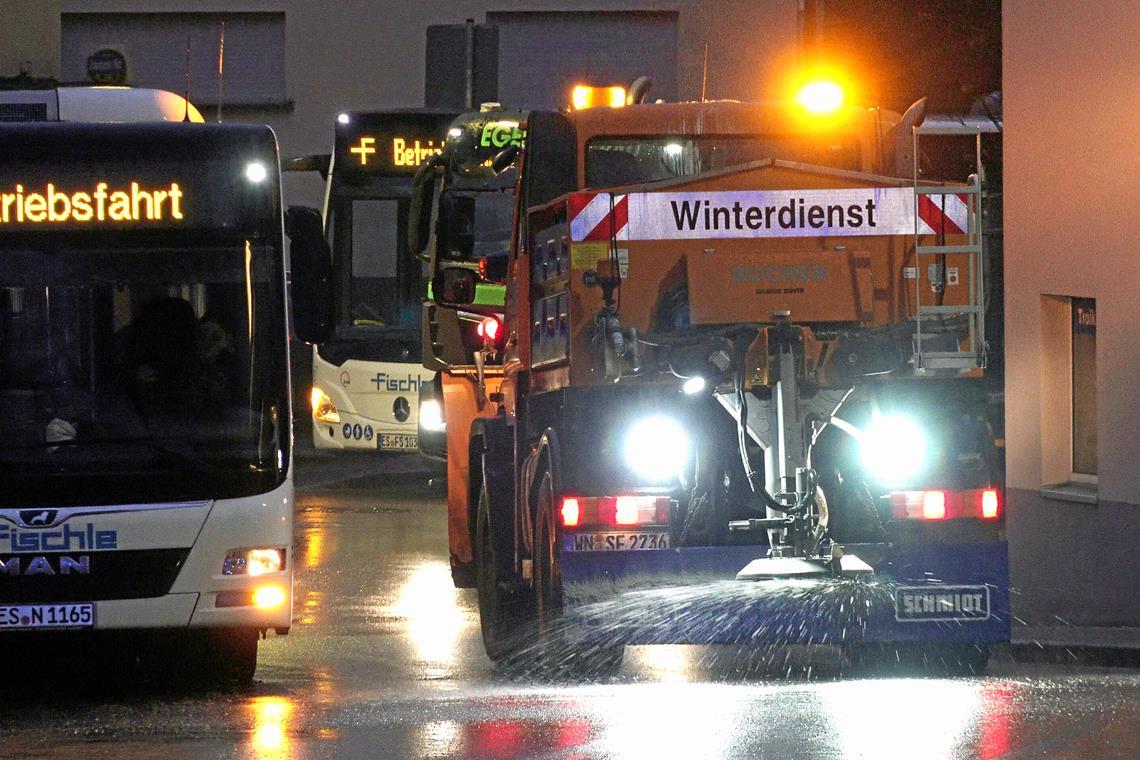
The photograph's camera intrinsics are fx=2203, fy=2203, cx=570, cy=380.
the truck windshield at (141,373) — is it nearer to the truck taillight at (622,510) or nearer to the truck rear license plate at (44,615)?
the truck rear license plate at (44,615)

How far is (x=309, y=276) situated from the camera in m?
10.7

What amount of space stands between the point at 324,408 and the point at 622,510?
540 inches

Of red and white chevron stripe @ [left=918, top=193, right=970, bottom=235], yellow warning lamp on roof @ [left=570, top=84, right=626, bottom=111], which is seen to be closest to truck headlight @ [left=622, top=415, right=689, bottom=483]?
red and white chevron stripe @ [left=918, top=193, right=970, bottom=235]

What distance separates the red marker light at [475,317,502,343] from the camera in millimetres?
13084

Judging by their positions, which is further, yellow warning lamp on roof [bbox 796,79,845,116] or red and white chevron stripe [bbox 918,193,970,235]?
yellow warning lamp on roof [bbox 796,79,845,116]

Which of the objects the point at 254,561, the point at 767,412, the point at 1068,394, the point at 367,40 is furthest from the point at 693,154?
the point at 367,40

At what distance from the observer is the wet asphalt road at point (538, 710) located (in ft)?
27.6

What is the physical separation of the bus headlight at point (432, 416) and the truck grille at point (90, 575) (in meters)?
5.68

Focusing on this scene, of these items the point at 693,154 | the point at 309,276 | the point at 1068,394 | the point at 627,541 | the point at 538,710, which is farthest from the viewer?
the point at 1068,394

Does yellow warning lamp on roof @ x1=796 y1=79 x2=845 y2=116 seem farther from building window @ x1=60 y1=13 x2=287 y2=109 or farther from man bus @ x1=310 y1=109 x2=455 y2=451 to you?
building window @ x1=60 y1=13 x2=287 y2=109

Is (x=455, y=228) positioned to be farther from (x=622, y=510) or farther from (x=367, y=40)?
(x=367, y=40)

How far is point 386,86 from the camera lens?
34.6 metres

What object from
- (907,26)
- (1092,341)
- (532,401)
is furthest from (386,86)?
(532,401)

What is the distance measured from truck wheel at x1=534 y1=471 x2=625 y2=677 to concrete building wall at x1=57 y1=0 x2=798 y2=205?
2406cm
